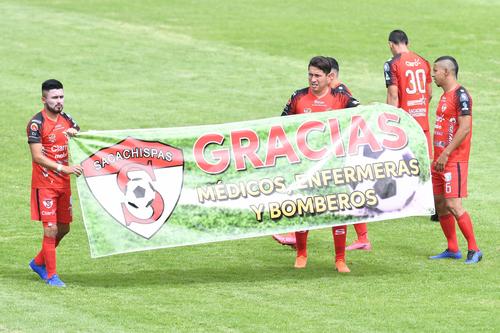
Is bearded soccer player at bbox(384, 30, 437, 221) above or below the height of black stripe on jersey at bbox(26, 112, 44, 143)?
above

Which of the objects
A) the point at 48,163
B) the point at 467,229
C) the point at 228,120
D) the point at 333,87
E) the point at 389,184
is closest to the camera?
the point at 48,163

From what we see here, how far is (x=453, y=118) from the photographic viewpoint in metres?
14.0

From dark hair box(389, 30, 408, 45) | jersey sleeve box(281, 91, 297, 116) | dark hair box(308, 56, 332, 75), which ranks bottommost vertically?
jersey sleeve box(281, 91, 297, 116)

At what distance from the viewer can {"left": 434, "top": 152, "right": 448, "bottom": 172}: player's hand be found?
1388cm

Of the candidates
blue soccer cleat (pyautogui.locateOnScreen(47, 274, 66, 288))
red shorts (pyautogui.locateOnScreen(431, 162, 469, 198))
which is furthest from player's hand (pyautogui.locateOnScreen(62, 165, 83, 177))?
red shorts (pyautogui.locateOnScreen(431, 162, 469, 198))

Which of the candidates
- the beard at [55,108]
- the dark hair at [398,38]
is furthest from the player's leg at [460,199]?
the beard at [55,108]

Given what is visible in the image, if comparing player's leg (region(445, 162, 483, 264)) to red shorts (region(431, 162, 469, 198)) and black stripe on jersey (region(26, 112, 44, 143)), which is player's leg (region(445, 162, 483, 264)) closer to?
red shorts (region(431, 162, 469, 198))

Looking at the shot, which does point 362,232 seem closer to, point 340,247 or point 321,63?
point 340,247

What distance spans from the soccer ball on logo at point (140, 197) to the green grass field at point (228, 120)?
2.70ft

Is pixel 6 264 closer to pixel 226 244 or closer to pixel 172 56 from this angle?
pixel 226 244

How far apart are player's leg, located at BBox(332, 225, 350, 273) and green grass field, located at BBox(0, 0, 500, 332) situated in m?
0.16

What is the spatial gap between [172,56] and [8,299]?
1750 cm

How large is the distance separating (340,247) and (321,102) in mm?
1664

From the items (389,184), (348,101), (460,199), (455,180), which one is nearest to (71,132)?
(348,101)
